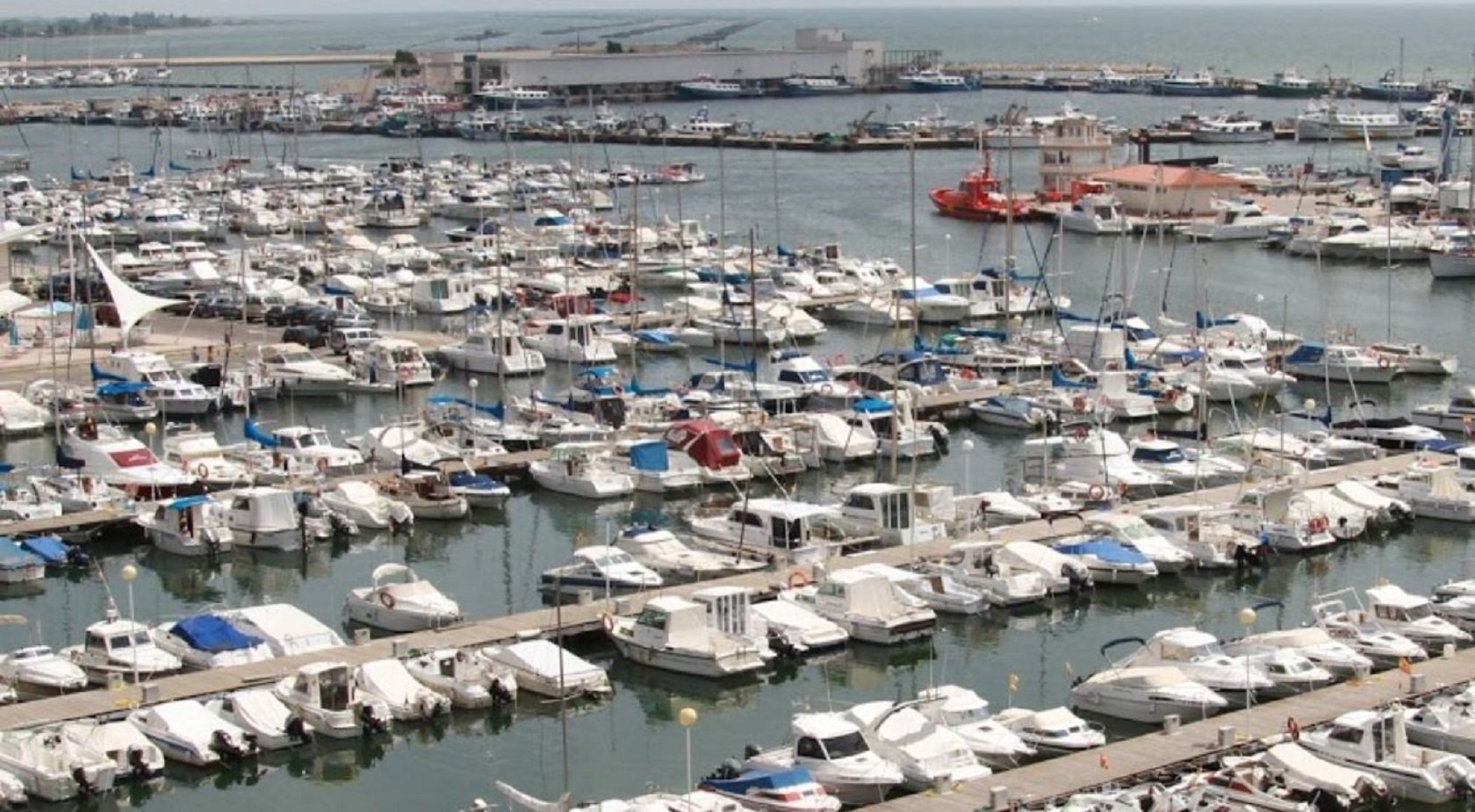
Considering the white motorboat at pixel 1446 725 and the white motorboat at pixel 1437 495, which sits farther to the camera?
the white motorboat at pixel 1437 495

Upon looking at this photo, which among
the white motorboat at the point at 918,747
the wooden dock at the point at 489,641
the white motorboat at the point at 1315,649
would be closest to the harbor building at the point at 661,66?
the wooden dock at the point at 489,641

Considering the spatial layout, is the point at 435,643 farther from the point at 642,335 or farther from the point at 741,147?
the point at 741,147

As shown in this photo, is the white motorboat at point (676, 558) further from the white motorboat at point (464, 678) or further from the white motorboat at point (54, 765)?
the white motorboat at point (54, 765)

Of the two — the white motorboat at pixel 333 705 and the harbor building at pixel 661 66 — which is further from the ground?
the harbor building at pixel 661 66

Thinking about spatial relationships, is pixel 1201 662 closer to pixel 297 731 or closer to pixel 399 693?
pixel 399 693

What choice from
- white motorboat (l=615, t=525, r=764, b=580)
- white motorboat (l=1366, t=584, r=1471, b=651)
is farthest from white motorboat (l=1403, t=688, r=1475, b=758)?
white motorboat (l=615, t=525, r=764, b=580)

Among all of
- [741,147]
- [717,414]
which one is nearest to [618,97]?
[741,147]
